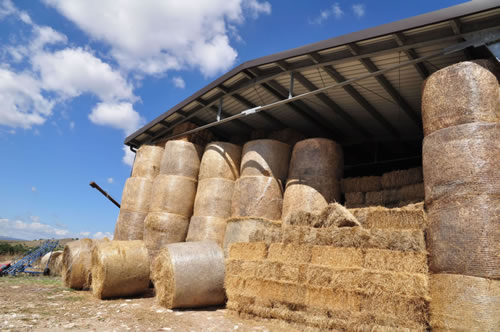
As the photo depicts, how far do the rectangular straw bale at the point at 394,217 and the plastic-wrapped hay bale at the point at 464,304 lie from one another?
92 centimetres

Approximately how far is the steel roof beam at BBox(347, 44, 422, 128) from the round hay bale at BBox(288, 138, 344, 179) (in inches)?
73.4

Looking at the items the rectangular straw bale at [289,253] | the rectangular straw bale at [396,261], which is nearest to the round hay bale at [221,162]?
the rectangular straw bale at [289,253]

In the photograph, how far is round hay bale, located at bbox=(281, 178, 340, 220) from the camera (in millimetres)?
8884

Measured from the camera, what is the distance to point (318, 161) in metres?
9.21

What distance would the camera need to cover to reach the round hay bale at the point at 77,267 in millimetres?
9633

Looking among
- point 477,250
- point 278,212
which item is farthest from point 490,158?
point 278,212

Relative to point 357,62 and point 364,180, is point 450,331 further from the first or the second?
point 357,62

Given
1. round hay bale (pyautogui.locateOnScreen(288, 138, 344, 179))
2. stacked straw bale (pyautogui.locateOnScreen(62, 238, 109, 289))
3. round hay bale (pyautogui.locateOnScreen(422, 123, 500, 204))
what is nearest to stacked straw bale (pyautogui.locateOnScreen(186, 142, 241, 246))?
round hay bale (pyautogui.locateOnScreen(288, 138, 344, 179))

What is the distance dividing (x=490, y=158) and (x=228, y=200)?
7277 millimetres

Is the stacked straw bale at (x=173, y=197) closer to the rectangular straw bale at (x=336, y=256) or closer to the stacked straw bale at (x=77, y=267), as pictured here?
the stacked straw bale at (x=77, y=267)

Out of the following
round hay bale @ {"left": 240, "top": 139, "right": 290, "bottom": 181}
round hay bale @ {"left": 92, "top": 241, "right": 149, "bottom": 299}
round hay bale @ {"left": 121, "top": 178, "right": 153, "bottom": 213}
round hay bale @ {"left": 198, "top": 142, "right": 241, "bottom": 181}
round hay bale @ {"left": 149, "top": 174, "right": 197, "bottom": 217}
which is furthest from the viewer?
round hay bale @ {"left": 121, "top": 178, "right": 153, "bottom": 213}

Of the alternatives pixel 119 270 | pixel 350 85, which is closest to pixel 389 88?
pixel 350 85

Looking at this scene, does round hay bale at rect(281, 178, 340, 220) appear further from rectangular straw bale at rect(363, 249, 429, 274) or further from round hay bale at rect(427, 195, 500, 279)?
round hay bale at rect(427, 195, 500, 279)

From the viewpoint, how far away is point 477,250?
15.9 ft
